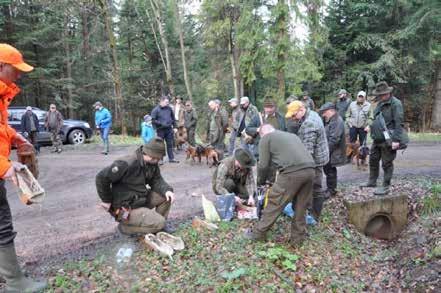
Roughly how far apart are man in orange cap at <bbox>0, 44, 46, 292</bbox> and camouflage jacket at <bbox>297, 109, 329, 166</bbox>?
388 centimetres

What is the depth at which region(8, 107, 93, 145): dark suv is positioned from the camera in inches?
580

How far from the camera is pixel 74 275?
14.5 ft

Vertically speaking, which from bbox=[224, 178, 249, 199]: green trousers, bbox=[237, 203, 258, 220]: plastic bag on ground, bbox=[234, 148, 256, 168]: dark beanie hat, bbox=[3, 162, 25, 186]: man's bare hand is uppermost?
bbox=[3, 162, 25, 186]: man's bare hand

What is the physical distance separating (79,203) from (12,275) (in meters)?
3.77

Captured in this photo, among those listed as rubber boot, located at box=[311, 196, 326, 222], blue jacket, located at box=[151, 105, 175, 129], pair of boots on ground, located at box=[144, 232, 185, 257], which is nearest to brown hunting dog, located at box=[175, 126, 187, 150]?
blue jacket, located at box=[151, 105, 175, 129]

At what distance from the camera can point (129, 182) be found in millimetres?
4812

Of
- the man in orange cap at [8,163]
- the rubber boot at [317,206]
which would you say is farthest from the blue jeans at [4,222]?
the rubber boot at [317,206]

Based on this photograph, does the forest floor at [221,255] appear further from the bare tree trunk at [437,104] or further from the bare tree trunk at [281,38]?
the bare tree trunk at [437,104]

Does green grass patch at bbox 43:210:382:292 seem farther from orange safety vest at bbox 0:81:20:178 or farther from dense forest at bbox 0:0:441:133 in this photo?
dense forest at bbox 0:0:441:133

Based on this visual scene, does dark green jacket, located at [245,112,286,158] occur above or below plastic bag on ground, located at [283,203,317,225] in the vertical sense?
above

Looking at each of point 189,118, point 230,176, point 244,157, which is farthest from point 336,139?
point 189,118

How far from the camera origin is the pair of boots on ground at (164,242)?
4.79 meters

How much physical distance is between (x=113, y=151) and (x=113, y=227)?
850 centimetres

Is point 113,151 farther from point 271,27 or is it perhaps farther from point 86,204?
point 271,27
